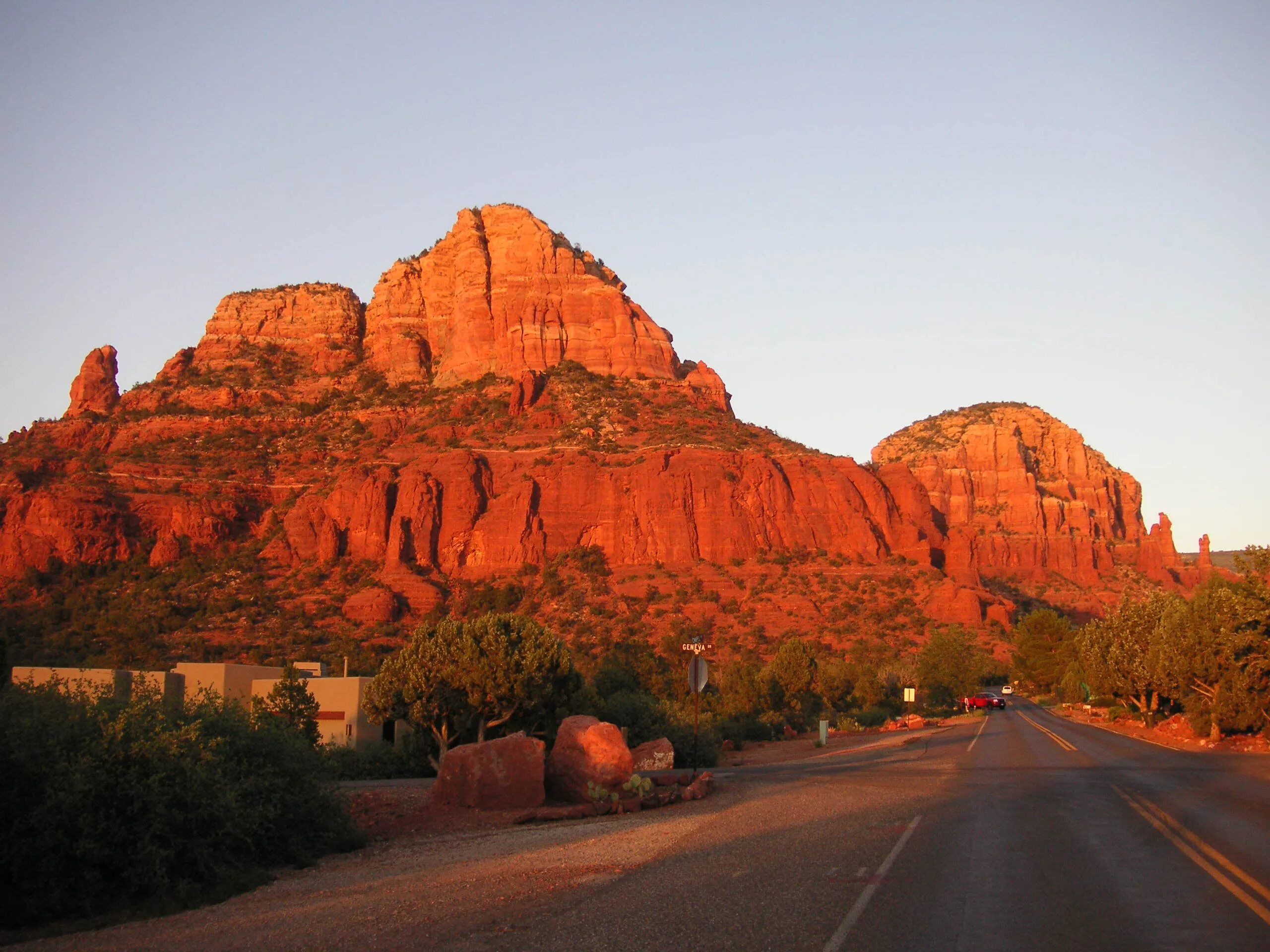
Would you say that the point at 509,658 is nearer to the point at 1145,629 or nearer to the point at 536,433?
the point at 1145,629

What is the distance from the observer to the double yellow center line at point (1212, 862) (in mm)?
10156

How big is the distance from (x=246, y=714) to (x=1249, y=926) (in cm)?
1345

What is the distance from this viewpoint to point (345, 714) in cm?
3853

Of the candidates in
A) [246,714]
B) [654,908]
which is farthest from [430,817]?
[654,908]

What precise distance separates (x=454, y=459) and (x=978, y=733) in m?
67.4

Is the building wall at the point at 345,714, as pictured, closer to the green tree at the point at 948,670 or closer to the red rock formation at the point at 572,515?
the green tree at the point at 948,670

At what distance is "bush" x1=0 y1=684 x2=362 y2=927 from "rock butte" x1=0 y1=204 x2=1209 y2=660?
238 ft

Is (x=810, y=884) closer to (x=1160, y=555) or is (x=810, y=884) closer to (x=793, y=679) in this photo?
(x=793, y=679)

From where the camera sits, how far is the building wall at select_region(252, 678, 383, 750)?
125 feet

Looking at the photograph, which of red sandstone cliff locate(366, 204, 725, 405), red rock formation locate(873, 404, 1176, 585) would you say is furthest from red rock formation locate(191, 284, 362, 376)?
red rock formation locate(873, 404, 1176, 585)

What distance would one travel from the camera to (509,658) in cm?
2908

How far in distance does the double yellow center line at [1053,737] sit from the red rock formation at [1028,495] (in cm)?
9099

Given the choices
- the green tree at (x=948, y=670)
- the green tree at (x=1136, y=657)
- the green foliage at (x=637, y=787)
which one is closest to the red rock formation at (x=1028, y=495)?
the green tree at (x=948, y=670)

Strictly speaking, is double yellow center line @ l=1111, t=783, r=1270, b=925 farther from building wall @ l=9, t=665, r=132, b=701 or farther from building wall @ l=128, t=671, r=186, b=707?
building wall @ l=9, t=665, r=132, b=701
